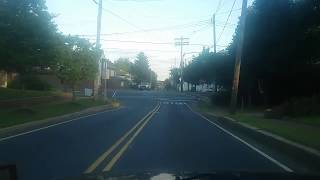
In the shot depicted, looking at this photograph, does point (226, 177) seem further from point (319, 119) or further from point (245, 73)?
point (245, 73)

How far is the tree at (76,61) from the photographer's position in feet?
174

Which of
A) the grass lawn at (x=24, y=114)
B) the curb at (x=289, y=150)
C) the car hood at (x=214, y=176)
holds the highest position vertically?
the car hood at (x=214, y=176)

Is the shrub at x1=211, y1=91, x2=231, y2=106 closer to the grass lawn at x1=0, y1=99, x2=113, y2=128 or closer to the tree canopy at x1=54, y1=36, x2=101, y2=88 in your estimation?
the tree canopy at x1=54, y1=36, x2=101, y2=88

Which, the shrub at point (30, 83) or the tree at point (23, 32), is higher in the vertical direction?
the tree at point (23, 32)

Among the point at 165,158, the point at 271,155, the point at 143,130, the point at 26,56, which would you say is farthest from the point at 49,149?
the point at 26,56

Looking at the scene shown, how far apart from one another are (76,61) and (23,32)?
51.3 ft

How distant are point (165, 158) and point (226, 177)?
940cm

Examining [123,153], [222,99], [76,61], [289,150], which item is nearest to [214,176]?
[123,153]

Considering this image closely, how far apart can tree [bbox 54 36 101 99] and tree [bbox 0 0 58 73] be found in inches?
489

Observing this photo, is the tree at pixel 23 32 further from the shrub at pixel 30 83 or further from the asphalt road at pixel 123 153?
the shrub at pixel 30 83

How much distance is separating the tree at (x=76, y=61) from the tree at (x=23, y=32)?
40.7 ft

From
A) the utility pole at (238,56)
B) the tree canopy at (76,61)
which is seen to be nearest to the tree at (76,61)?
the tree canopy at (76,61)

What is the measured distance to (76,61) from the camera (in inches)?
2119

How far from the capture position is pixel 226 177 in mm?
6184
